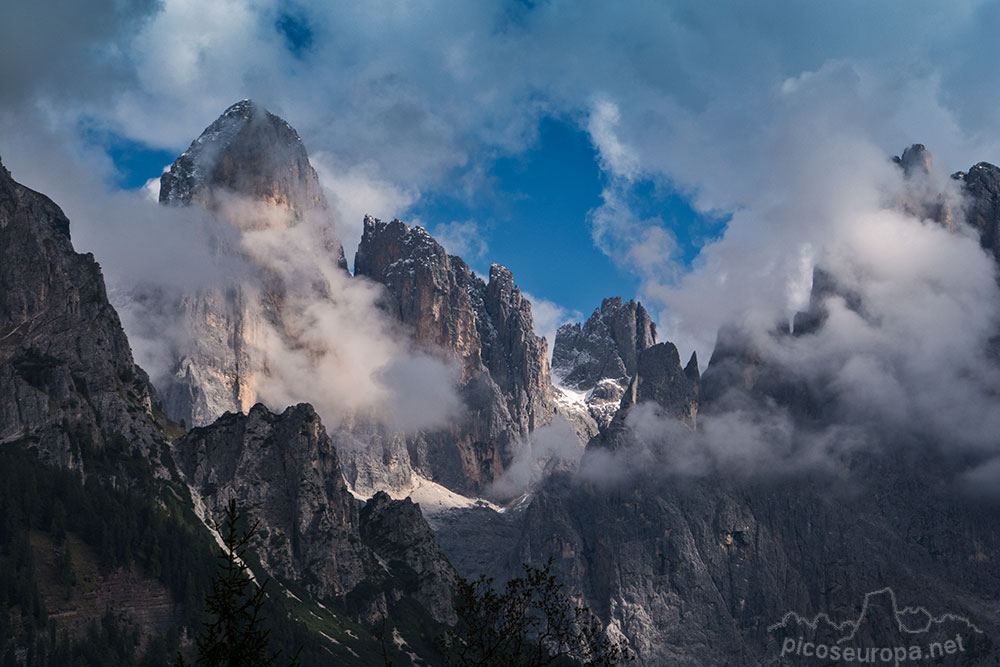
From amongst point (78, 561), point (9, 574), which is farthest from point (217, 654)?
point (78, 561)

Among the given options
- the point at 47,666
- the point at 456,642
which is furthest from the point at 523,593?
the point at 47,666

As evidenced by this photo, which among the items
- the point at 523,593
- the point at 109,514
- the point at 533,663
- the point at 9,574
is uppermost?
the point at 109,514

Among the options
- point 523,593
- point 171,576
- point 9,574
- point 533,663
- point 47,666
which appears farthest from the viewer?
point 171,576

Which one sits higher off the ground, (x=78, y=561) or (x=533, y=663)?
(x=78, y=561)

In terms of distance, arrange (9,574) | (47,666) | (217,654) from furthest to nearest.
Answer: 1. (9,574)
2. (47,666)
3. (217,654)

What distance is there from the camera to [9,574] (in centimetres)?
16862

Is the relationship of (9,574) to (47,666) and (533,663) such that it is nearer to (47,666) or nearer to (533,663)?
(47,666)

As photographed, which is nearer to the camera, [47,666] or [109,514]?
[47,666]

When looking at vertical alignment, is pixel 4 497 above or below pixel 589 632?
above

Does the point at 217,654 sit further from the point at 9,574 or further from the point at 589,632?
the point at 9,574

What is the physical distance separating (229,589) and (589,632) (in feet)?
55.1

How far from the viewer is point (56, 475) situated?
199375 mm

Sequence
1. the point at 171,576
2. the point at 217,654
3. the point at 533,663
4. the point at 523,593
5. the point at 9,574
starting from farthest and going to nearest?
the point at 171,576
the point at 9,574
the point at 523,593
the point at 533,663
the point at 217,654

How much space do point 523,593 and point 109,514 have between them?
16737cm
